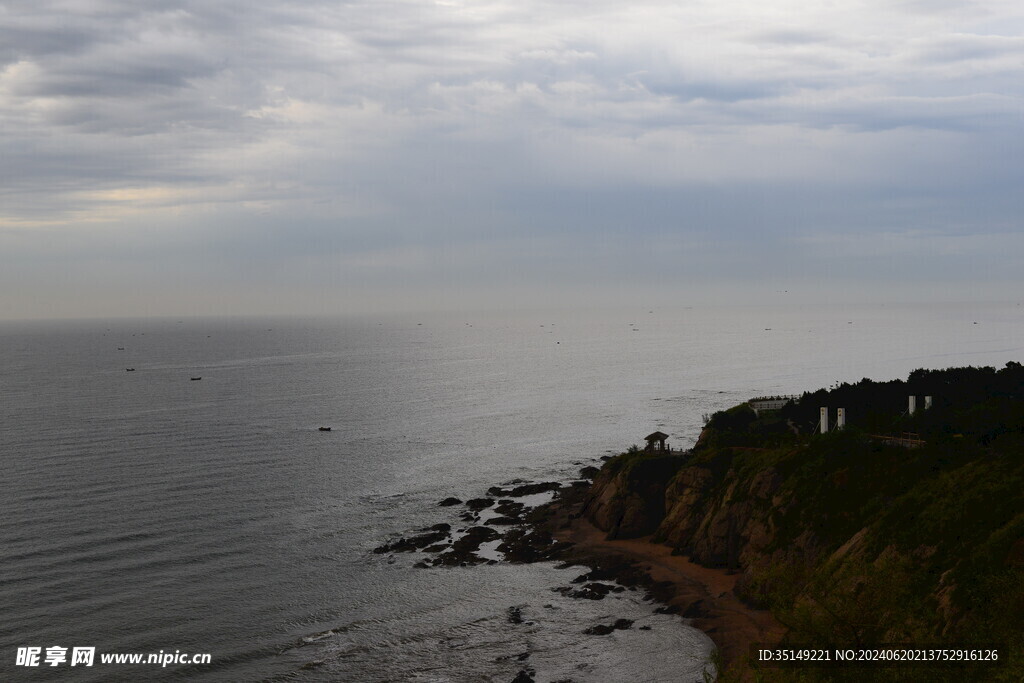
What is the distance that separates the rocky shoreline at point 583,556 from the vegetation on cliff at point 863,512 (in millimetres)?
1911

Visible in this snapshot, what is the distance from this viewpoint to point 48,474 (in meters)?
85.4

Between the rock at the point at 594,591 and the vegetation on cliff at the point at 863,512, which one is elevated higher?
the vegetation on cliff at the point at 863,512

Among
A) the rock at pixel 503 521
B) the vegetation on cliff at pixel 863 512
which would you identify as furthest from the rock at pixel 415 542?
the vegetation on cliff at pixel 863 512

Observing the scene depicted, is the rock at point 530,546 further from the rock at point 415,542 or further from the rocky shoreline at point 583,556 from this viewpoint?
the rock at point 415,542

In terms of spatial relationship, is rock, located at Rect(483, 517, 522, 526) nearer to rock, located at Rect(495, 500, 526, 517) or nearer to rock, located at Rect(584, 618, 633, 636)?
rock, located at Rect(495, 500, 526, 517)

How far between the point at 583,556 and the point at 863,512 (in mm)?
21840

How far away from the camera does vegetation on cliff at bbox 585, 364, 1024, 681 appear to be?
3045cm

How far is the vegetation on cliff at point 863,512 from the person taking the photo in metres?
30.5

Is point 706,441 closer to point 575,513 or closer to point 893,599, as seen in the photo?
point 575,513

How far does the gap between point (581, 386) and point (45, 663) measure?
147m

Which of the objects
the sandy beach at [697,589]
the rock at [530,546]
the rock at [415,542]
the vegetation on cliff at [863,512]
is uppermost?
the vegetation on cliff at [863,512]

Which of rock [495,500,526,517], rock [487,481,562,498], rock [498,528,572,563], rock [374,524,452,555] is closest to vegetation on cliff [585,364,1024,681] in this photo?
rock [498,528,572,563]

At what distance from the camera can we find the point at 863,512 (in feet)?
152

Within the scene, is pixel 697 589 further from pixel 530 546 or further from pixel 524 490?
pixel 524 490
